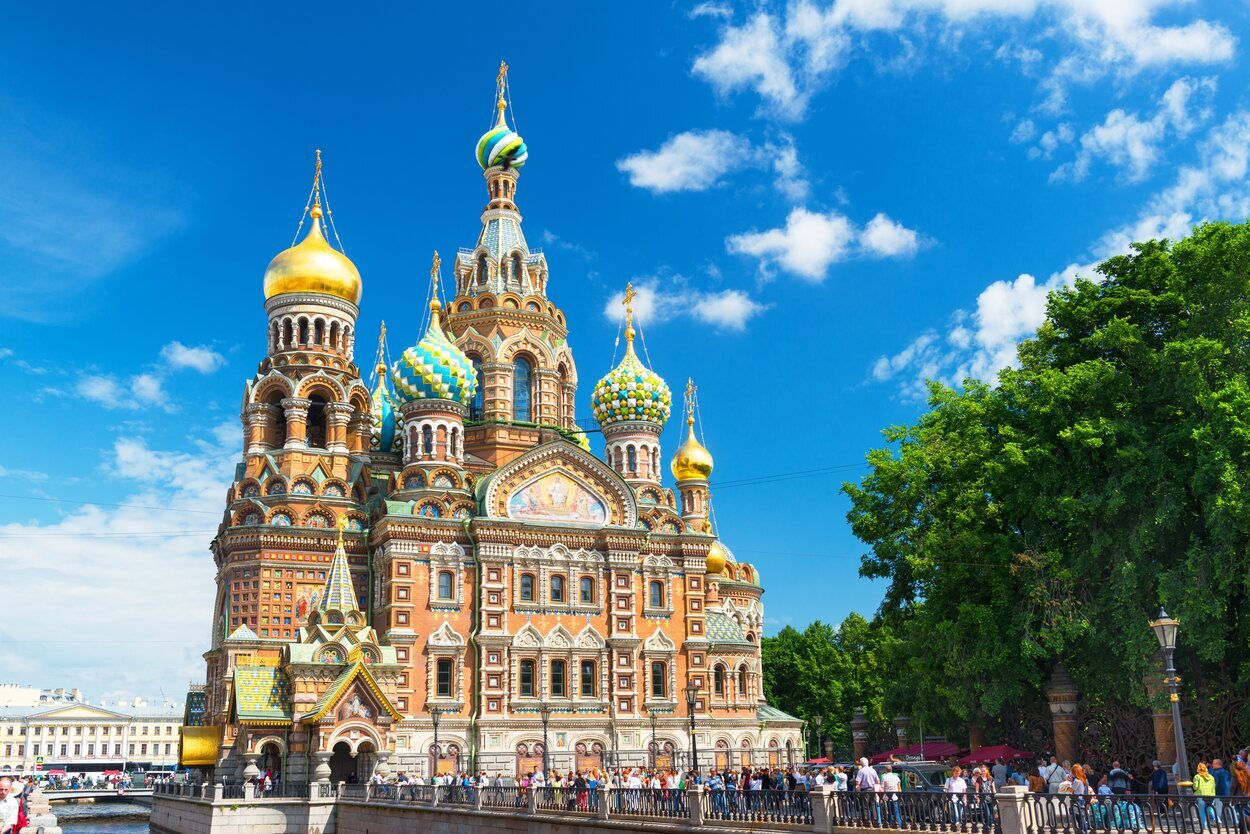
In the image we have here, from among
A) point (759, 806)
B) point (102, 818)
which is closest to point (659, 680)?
point (759, 806)

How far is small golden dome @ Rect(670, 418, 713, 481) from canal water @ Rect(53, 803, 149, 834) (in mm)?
26236

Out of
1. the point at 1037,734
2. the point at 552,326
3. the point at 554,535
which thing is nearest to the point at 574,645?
the point at 554,535

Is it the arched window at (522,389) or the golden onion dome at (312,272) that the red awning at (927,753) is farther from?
the golden onion dome at (312,272)

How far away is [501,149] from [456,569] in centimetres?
1971

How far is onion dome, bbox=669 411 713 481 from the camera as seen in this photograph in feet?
165

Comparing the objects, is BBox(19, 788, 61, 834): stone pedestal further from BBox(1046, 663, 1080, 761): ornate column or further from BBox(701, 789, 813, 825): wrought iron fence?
BBox(1046, 663, 1080, 761): ornate column

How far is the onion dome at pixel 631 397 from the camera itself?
150 ft

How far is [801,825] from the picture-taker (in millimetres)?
18219

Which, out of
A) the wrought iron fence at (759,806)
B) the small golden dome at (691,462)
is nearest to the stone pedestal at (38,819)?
the wrought iron fence at (759,806)

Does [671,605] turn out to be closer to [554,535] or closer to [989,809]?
[554,535]

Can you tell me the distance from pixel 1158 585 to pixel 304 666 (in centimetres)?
2376

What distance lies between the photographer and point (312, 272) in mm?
44281

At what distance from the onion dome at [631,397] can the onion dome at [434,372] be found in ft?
17.7

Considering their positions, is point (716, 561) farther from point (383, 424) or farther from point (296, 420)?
point (296, 420)
